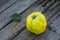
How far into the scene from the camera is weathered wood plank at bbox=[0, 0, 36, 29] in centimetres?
213

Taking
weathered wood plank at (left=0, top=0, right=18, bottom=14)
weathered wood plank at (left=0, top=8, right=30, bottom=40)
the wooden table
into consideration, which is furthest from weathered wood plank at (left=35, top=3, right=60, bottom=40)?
weathered wood plank at (left=0, top=0, right=18, bottom=14)

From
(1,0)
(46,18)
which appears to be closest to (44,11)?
(46,18)

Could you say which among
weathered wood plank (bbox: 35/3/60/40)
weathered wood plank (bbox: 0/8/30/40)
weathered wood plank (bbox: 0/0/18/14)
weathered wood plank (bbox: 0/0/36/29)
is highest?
weathered wood plank (bbox: 0/0/18/14)

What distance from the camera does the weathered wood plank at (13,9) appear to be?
2.13 m

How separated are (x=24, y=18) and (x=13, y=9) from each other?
189mm

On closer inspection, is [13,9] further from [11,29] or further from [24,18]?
[11,29]

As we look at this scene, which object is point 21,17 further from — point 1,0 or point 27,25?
point 1,0

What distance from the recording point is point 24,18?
7.00 ft

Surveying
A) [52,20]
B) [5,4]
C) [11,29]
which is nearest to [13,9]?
[5,4]

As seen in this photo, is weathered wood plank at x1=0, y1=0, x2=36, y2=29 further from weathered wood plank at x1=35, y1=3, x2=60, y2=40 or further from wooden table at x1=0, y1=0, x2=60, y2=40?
weathered wood plank at x1=35, y1=3, x2=60, y2=40

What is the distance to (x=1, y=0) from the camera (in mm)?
2473

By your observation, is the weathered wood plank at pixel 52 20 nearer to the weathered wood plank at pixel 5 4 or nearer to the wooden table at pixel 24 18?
the wooden table at pixel 24 18

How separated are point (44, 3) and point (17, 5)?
0.28m

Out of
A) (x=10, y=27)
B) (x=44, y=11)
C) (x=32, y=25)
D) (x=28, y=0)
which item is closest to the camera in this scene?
(x=32, y=25)
